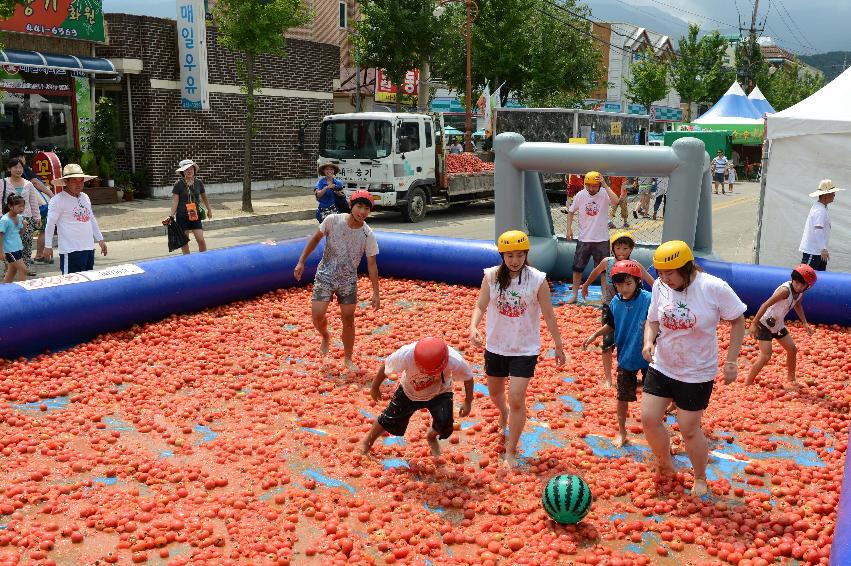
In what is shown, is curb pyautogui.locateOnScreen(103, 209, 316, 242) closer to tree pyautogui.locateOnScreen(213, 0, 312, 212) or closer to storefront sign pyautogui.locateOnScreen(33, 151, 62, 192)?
tree pyautogui.locateOnScreen(213, 0, 312, 212)

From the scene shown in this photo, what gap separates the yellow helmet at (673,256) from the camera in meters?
5.52

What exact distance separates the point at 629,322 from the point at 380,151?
14608 millimetres

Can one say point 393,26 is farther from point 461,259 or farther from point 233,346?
point 233,346

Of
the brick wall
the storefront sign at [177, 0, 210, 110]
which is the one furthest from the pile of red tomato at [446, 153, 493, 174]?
the storefront sign at [177, 0, 210, 110]

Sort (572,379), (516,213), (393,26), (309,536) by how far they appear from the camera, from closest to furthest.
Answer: (309,536), (572,379), (516,213), (393,26)


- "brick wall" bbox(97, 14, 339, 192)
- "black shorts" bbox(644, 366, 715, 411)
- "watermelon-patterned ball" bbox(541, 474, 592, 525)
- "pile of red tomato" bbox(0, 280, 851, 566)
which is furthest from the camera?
"brick wall" bbox(97, 14, 339, 192)

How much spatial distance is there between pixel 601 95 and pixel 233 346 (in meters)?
71.0

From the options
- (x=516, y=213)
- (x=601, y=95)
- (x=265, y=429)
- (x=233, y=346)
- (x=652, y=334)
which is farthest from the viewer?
(x=601, y=95)

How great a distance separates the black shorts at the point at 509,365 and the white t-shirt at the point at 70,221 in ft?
20.6

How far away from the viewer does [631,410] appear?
25.6 feet

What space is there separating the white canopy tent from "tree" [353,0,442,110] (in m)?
17.7

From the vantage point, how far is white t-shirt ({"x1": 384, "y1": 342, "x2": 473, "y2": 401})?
20.0 ft

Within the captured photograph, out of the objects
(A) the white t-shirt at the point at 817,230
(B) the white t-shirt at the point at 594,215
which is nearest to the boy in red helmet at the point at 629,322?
(B) the white t-shirt at the point at 594,215

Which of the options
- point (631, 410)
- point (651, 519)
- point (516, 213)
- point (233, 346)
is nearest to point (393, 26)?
point (516, 213)
